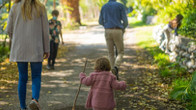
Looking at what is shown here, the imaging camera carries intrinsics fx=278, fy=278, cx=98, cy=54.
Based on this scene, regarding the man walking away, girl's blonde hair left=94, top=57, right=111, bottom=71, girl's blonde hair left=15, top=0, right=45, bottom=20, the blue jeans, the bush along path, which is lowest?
the bush along path

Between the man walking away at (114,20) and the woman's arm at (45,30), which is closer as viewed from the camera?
the woman's arm at (45,30)

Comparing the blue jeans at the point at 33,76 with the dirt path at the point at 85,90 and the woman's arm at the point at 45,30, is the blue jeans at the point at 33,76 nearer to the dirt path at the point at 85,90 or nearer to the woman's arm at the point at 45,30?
the woman's arm at the point at 45,30

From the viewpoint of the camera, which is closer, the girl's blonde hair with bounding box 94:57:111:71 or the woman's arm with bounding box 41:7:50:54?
the girl's blonde hair with bounding box 94:57:111:71

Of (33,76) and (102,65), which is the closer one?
(102,65)

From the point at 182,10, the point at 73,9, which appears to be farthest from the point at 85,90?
the point at 73,9

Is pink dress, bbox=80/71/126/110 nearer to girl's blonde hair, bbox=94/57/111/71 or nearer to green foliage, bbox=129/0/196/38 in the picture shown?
girl's blonde hair, bbox=94/57/111/71

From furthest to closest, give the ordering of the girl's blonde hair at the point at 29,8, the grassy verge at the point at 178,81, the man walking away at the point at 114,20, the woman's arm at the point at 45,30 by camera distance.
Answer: the man walking away at the point at 114,20, the grassy verge at the point at 178,81, the woman's arm at the point at 45,30, the girl's blonde hair at the point at 29,8

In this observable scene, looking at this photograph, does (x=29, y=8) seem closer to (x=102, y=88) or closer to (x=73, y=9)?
(x=102, y=88)

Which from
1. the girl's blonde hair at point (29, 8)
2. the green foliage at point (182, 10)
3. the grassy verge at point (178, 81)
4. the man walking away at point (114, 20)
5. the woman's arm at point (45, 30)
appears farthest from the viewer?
the green foliage at point (182, 10)

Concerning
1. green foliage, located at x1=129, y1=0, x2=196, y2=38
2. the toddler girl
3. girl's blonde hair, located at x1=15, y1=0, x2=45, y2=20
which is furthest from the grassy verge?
girl's blonde hair, located at x1=15, y1=0, x2=45, y2=20

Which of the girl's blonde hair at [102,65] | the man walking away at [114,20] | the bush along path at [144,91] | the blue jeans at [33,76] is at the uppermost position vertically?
the man walking away at [114,20]

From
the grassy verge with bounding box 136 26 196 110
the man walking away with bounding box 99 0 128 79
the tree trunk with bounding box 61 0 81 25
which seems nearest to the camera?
the grassy verge with bounding box 136 26 196 110

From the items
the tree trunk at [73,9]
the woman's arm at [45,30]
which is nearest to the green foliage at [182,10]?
the woman's arm at [45,30]

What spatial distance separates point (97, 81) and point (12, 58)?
1.57 m
